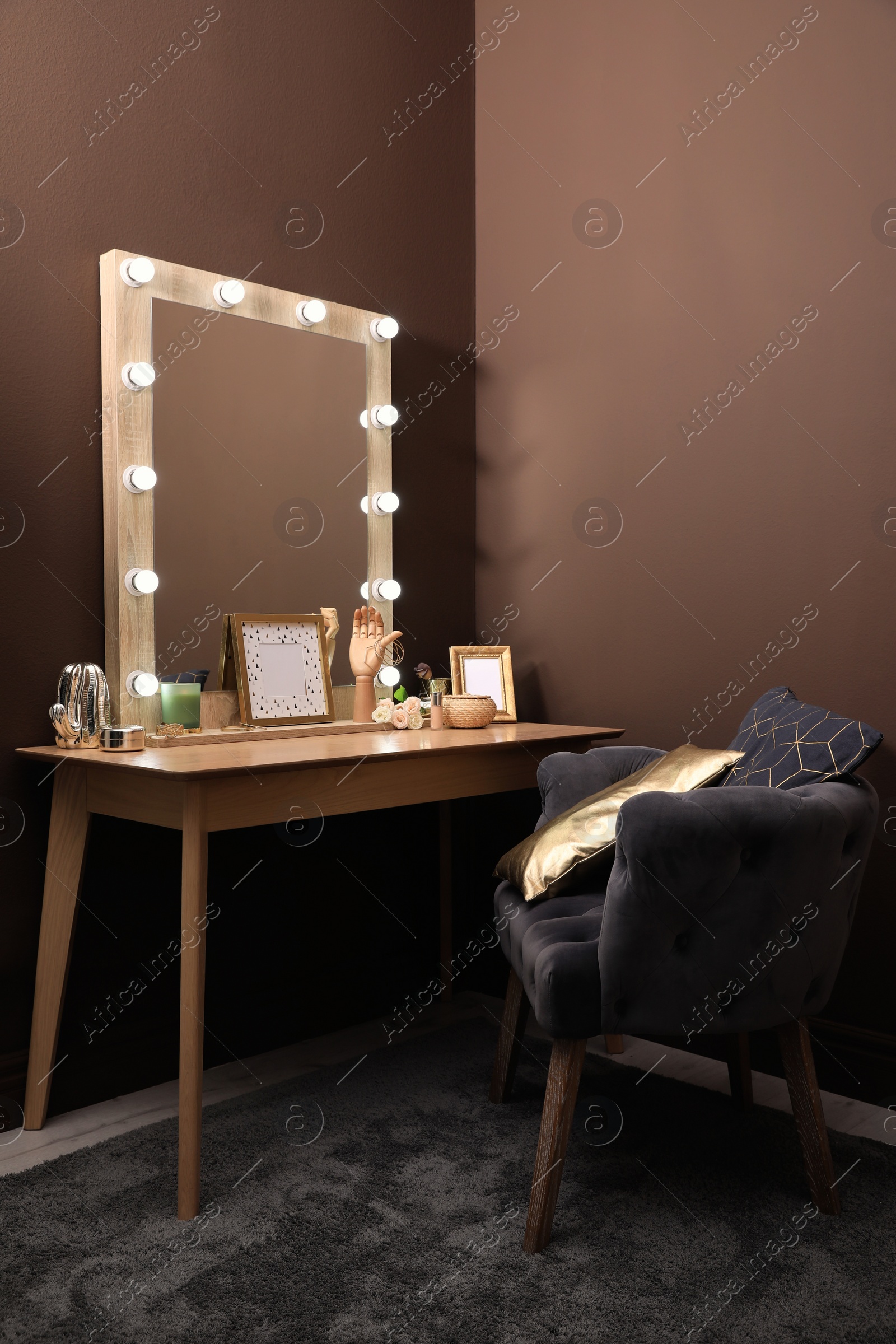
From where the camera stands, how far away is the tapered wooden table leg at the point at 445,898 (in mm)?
2906

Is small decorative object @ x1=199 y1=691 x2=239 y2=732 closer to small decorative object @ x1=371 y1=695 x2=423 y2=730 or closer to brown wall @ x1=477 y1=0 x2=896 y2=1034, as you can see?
small decorative object @ x1=371 y1=695 x2=423 y2=730

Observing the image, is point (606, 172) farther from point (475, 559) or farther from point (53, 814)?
point (53, 814)

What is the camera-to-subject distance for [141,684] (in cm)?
224

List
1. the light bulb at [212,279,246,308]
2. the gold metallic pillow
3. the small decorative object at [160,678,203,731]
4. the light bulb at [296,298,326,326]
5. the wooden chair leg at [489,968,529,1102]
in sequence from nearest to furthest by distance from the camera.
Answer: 1. the gold metallic pillow
2. the wooden chair leg at [489,968,529,1102]
3. the small decorative object at [160,678,203,731]
4. the light bulb at [212,279,246,308]
5. the light bulb at [296,298,326,326]

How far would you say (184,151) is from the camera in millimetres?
2361

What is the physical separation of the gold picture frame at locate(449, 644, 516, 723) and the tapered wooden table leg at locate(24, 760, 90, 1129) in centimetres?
112

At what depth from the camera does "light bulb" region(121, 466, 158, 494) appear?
2.22 metres

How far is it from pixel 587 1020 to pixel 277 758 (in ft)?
2.45

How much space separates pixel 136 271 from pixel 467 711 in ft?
4.27

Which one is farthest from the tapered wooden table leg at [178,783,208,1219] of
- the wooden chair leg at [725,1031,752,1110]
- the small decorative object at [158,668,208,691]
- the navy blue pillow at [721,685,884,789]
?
the wooden chair leg at [725,1031,752,1110]

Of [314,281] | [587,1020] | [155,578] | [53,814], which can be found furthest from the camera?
[314,281]

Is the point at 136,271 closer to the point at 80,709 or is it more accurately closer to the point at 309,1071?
the point at 80,709

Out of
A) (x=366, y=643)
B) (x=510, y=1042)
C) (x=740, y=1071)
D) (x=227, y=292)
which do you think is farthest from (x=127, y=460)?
(x=740, y=1071)

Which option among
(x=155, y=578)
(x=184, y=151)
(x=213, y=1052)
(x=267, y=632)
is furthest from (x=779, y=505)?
(x=213, y=1052)
